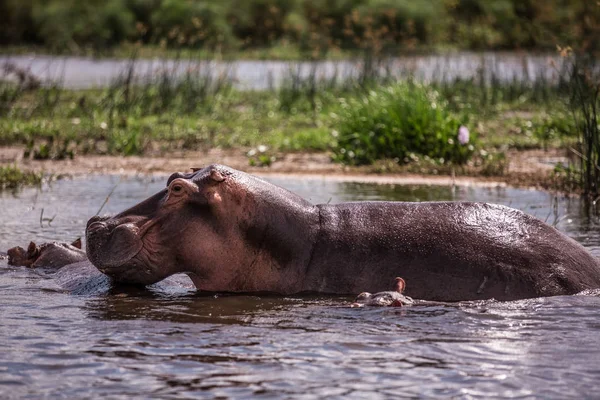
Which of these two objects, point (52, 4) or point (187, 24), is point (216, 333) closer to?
point (187, 24)

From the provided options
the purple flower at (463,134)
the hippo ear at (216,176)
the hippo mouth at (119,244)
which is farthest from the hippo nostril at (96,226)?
the purple flower at (463,134)

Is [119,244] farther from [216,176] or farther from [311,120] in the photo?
[311,120]

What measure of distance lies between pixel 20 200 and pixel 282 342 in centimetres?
546

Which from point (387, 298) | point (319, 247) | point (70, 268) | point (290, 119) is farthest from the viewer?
point (290, 119)

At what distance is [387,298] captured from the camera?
5586 mm

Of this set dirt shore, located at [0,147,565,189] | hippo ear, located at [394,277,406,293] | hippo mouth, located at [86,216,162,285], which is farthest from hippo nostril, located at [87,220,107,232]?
dirt shore, located at [0,147,565,189]

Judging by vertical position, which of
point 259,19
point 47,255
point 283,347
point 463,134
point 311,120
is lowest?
point 283,347

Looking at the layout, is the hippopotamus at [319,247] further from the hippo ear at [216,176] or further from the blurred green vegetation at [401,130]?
the blurred green vegetation at [401,130]

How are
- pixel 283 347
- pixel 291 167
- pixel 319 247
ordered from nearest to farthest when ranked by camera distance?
pixel 283 347 < pixel 319 247 < pixel 291 167

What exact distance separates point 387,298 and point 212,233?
3.03 feet

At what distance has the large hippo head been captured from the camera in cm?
575

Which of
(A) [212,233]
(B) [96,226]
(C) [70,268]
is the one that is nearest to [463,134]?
(C) [70,268]

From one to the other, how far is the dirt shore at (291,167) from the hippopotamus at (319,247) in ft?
16.1

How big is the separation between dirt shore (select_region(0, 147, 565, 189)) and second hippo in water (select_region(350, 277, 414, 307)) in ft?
16.8
